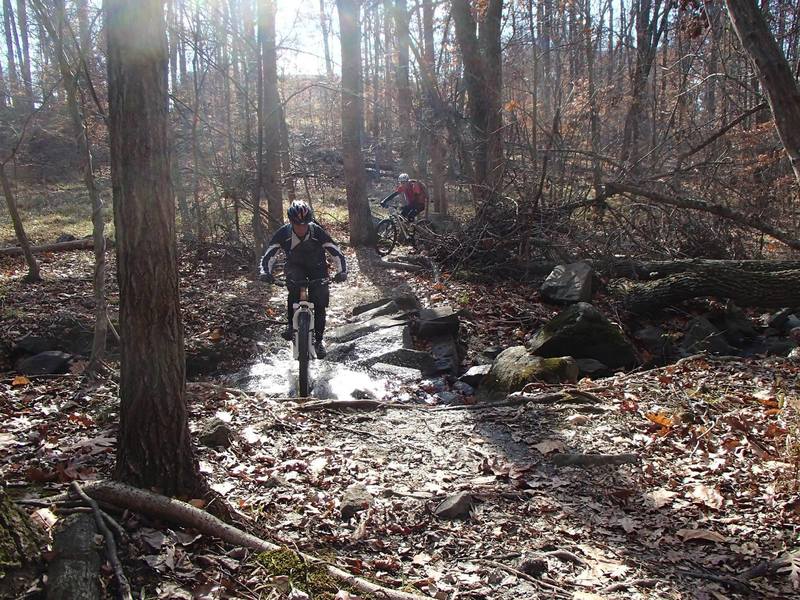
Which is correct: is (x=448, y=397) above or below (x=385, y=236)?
below

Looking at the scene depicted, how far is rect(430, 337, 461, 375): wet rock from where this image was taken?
8906 millimetres

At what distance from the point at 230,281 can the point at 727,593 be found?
11.9 metres

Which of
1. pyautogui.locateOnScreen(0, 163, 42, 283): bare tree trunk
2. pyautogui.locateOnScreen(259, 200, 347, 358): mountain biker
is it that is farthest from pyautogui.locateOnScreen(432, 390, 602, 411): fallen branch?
pyautogui.locateOnScreen(0, 163, 42, 283): bare tree trunk

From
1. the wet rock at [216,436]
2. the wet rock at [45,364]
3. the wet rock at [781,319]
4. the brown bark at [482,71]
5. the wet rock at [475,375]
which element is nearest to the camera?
the wet rock at [216,436]

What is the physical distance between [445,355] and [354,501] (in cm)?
522

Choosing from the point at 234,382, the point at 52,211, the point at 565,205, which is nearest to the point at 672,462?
the point at 234,382

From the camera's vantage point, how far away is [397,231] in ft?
57.0

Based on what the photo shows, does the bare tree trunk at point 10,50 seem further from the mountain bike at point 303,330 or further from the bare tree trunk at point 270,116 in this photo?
the mountain bike at point 303,330

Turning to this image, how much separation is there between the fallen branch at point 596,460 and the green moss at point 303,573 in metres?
2.42

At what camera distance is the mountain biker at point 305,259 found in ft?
24.8

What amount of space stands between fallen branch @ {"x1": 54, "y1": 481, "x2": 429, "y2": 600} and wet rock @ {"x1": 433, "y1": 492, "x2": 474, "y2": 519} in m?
0.97

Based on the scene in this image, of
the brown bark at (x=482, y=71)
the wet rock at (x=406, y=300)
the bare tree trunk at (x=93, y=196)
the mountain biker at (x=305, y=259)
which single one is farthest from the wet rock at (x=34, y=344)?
the brown bark at (x=482, y=71)

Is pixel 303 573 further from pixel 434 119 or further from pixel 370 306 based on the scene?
pixel 434 119

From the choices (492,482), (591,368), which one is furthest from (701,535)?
(591,368)
